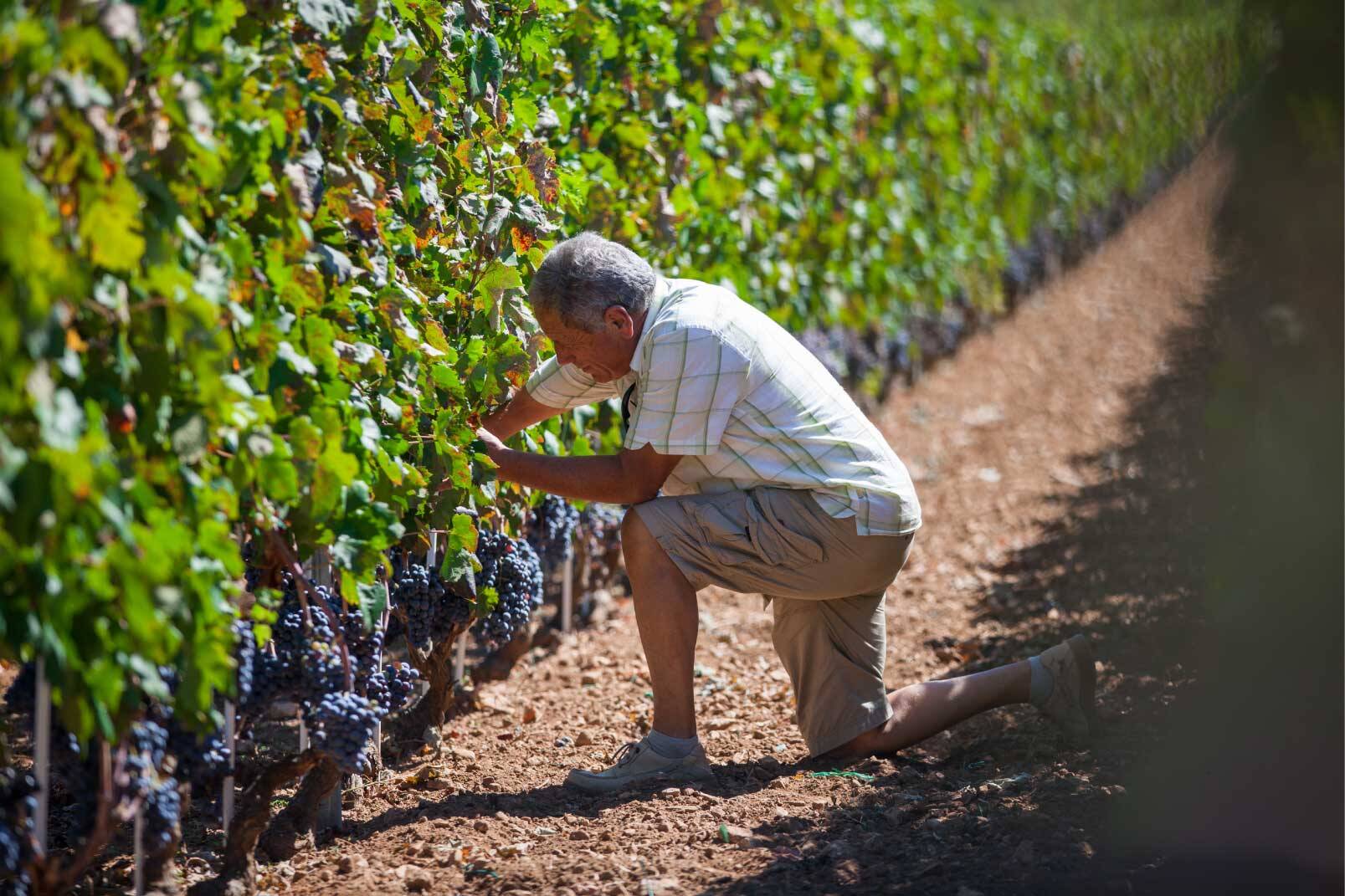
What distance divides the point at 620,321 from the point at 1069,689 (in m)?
1.53

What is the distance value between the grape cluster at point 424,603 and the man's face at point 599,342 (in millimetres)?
601

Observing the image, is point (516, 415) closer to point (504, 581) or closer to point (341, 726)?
point (504, 581)

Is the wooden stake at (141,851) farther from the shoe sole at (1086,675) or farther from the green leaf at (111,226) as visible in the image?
the shoe sole at (1086,675)

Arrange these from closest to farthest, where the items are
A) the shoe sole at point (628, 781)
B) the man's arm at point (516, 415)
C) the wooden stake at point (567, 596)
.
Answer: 1. the shoe sole at point (628, 781)
2. the man's arm at point (516, 415)
3. the wooden stake at point (567, 596)

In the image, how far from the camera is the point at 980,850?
2793 mm

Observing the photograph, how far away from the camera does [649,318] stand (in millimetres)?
3039

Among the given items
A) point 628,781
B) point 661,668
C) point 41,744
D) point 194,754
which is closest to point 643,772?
point 628,781

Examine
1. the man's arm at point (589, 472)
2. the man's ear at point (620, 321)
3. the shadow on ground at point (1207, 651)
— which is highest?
the man's ear at point (620, 321)

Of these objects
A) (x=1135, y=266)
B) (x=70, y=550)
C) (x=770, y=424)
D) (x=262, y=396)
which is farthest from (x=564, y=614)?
(x=1135, y=266)

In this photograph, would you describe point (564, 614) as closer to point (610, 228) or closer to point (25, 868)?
point (610, 228)

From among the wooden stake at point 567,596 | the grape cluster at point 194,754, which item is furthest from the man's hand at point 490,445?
the wooden stake at point 567,596

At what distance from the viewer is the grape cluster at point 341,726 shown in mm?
2570

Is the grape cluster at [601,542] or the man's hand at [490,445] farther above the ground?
the man's hand at [490,445]

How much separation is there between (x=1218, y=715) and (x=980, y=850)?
1.06m
